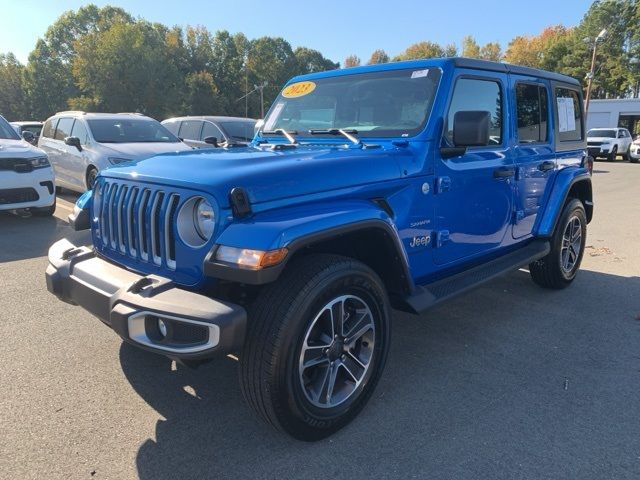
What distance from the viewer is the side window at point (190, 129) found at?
37.2 ft

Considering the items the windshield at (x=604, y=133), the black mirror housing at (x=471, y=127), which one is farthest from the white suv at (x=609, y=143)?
the black mirror housing at (x=471, y=127)

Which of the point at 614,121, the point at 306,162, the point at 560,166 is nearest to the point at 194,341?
the point at 306,162

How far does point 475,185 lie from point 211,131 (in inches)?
333

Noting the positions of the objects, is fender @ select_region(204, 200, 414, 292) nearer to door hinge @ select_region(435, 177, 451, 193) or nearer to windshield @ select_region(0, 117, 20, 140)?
door hinge @ select_region(435, 177, 451, 193)

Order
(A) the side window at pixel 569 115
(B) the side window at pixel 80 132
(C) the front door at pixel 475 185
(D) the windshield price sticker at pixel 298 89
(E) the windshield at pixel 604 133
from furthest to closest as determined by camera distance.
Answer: (E) the windshield at pixel 604 133, (B) the side window at pixel 80 132, (A) the side window at pixel 569 115, (D) the windshield price sticker at pixel 298 89, (C) the front door at pixel 475 185

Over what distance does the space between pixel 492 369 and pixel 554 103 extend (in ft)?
8.80

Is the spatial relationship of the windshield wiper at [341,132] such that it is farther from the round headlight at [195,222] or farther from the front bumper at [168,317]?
the front bumper at [168,317]

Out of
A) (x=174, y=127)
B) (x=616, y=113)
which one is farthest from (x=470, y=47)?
(x=174, y=127)

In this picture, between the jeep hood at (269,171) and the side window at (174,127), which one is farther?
the side window at (174,127)

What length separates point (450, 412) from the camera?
9.21 ft

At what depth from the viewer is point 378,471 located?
7.59ft

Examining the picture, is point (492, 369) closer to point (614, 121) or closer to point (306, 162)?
point (306, 162)

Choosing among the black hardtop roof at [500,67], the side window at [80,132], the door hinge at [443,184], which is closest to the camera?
the door hinge at [443,184]

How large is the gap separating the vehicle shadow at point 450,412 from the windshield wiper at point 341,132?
155cm
